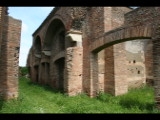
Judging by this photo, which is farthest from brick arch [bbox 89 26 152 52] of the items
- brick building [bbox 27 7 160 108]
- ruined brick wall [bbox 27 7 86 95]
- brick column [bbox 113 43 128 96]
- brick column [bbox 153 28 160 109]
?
ruined brick wall [bbox 27 7 86 95]

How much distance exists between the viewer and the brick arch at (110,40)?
6.79 meters

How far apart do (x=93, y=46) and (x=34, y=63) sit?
10.1 m

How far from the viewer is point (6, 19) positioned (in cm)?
751

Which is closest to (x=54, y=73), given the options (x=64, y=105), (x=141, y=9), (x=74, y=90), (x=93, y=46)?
(x=74, y=90)

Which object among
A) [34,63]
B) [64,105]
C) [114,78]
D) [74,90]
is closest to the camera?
[64,105]

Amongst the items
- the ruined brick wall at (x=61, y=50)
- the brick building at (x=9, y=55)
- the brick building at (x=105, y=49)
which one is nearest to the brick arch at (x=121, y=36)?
the brick building at (x=105, y=49)

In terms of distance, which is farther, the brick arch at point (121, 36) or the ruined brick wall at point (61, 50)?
the ruined brick wall at point (61, 50)

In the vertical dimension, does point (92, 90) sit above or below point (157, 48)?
below

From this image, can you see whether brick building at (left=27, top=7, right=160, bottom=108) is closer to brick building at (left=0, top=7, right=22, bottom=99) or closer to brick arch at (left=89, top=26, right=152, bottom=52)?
brick arch at (left=89, top=26, right=152, bottom=52)

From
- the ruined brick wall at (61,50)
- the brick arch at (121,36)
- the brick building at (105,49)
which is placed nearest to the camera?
the brick arch at (121,36)

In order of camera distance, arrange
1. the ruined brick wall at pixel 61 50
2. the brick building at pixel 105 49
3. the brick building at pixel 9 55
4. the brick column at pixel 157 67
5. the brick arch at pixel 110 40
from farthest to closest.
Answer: the ruined brick wall at pixel 61 50
the brick building at pixel 105 49
the brick building at pixel 9 55
the brick arch at pixel 110 40
the brick column at pixel 157 67

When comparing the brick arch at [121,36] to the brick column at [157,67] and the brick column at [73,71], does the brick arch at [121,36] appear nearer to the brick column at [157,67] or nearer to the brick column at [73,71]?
the brick column at [157,67]

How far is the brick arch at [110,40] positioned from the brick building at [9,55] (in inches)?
127

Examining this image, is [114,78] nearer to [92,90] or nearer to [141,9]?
[92,90]
